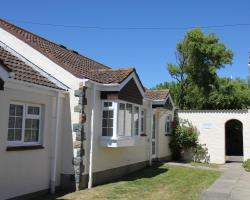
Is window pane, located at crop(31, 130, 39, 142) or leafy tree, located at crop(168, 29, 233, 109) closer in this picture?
window pane, located at crop(31, 130, 39, 142)

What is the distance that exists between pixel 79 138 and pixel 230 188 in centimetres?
576

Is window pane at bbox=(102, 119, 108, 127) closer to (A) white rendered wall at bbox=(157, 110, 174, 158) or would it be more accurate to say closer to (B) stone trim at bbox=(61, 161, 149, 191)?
(B) stone trim at bbox=(61, 161, 149, 191)

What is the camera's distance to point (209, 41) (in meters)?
36.7

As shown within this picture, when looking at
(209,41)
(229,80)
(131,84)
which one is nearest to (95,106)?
(131,84)

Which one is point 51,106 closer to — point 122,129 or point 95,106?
point 95,106

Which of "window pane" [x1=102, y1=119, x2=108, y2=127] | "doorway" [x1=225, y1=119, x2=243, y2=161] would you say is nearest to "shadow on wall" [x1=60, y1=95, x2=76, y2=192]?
"window pane" [x1=102, y1=119, x2=108, y2=127]

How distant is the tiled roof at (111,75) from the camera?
13.9 metres

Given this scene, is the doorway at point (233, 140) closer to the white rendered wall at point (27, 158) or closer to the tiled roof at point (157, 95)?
the tiled roof at point (157, 95)

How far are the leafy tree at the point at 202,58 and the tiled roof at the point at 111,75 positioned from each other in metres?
23.0

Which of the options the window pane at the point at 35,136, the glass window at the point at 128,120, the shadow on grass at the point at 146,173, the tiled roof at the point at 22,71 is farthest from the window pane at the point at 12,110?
the glass window at the point at 128,120

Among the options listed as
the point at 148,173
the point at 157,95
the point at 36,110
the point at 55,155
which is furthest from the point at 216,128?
the point at 36,110

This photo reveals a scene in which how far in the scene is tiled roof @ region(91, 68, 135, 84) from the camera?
45.6 feet

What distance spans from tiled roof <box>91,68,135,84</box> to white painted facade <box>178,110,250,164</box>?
9974mm

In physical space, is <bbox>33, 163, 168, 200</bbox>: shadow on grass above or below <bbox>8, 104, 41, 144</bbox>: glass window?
below
